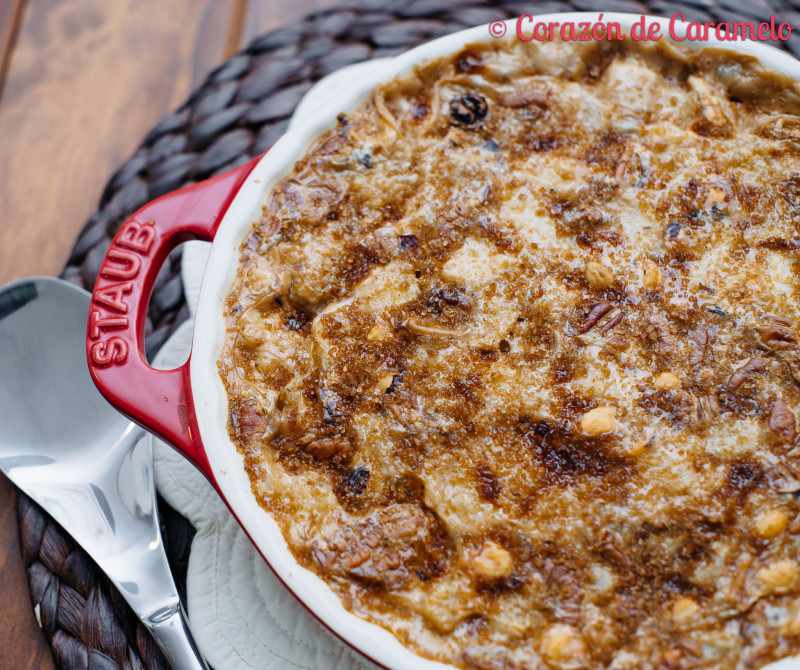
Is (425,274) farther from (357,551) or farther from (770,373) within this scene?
(770,373)

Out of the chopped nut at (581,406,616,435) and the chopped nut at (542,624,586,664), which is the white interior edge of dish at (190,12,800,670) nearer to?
the chopped nut at (542,624,586,664)

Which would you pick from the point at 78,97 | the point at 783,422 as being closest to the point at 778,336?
the point at 783,422

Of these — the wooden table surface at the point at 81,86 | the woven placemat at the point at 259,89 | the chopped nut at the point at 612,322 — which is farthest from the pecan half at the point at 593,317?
the wooden table surface at the point at 81,86

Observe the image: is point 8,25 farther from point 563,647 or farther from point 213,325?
point 563,647

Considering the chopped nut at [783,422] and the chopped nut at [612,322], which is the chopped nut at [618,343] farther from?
the chopped nut at [783,422]

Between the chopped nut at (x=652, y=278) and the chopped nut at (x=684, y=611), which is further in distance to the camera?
the chopped nut at (x=652, y=278)

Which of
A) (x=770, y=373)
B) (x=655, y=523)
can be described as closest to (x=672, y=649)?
(x=655, y=523)

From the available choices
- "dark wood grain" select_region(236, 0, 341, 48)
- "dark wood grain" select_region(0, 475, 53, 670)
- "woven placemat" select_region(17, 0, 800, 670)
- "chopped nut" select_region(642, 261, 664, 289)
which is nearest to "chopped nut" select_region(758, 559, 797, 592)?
"chopped nut" select_region(642, 261, 664, 289)
